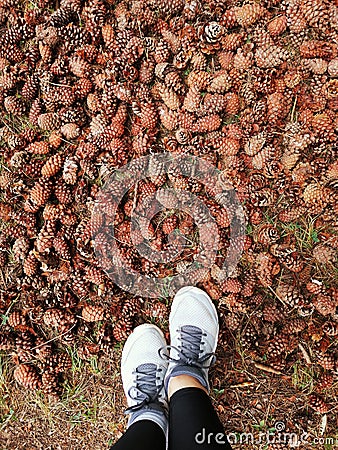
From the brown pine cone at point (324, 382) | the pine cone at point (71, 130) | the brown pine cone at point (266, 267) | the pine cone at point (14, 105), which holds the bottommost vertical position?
the brown pine cone at point (324, 382)

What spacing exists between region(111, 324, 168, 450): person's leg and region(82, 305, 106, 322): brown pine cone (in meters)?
0.15

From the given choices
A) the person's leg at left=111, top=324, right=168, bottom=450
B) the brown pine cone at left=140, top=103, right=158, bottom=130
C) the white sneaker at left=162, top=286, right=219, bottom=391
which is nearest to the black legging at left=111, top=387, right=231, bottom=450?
the person's leg at left=111, top=324, right=168, bottom=450

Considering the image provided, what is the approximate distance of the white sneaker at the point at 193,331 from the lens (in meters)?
1.76

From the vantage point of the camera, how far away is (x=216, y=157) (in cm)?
182

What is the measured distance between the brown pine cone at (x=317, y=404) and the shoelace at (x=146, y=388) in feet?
2.07

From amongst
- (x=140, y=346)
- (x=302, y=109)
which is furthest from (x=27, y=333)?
(x=302, y=109)

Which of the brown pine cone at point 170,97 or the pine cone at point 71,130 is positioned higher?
the brown pine cone at point 170,97

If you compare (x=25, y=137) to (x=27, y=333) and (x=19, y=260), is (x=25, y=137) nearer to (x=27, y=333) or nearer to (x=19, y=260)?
(x=19, y=260)

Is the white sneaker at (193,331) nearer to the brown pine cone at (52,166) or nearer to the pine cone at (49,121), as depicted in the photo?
the brown pine cone at (52,166)

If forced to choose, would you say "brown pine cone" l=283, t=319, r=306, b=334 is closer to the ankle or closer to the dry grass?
the ankle

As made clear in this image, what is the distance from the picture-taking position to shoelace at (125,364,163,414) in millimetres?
1689

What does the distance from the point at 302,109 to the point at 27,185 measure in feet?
4.06

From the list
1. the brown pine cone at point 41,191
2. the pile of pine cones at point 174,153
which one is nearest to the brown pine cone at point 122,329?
the pile of pine cones at point 174,153

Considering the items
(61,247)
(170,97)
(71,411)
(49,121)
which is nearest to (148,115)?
(170,97)
